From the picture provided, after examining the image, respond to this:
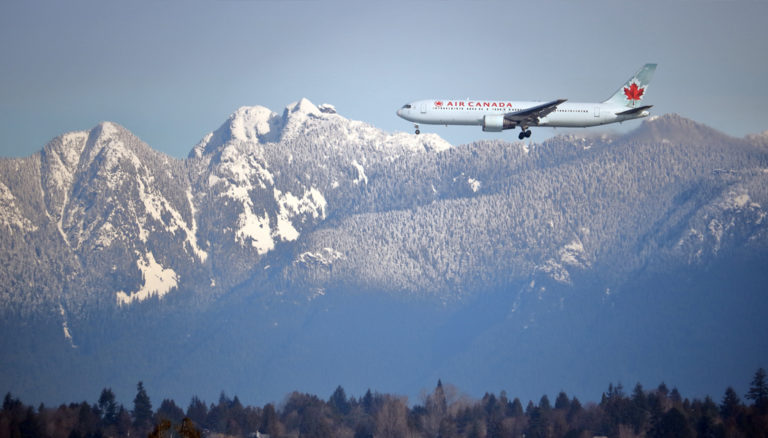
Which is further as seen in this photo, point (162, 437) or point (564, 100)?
point (564, 100)

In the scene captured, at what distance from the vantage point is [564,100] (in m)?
200

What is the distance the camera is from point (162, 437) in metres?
112

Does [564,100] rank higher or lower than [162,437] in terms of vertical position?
higher

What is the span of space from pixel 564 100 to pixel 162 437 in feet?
360
